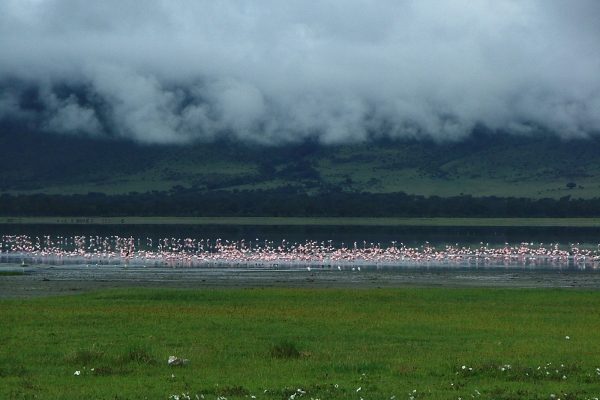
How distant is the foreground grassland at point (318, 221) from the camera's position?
Result: 166375 millimetres

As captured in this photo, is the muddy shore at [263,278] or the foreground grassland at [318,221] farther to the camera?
the foreground grassland at [318,221]

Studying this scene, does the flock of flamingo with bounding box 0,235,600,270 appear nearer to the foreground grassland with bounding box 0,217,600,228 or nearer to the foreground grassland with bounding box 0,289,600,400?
the foreground grassland with bounding box 0,289,600,400

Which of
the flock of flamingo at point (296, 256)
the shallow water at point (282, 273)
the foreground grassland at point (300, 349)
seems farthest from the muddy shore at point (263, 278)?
the foreground grassland at point (300, 349)

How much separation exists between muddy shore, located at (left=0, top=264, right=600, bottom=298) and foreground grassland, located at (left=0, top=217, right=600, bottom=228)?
3939 inches

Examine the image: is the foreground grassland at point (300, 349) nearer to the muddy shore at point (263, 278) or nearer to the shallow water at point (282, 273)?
the muddy shore at point (263, 278)

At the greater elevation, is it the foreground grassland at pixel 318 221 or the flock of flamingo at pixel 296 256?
the foreground grassland at pixel 318 221

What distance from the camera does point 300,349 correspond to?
23.2 metres

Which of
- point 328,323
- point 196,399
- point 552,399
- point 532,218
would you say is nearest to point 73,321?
point 328,323

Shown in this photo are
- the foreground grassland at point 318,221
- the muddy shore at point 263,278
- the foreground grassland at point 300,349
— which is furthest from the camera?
the foreground grassland at point 318,221

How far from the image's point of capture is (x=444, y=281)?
5341 centimetres

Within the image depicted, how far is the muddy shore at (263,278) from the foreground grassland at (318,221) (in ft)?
328

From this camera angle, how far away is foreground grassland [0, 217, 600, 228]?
16638 cm

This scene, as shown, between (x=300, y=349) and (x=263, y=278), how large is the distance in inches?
1286

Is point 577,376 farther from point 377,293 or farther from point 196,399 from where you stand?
point 377,293
